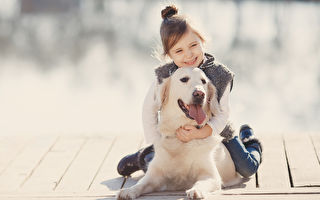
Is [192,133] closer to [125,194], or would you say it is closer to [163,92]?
[163,92]

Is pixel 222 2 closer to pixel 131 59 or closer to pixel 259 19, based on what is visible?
pixel 259 19

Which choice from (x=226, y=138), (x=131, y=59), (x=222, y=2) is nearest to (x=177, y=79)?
(x=226, y=138)

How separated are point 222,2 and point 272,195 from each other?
12973 mm

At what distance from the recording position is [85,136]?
16.4 feet

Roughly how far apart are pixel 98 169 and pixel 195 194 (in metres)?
1.07

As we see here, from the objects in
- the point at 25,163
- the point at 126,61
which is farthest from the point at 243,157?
the point at 126,61

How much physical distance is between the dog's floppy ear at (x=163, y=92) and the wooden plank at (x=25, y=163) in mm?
983

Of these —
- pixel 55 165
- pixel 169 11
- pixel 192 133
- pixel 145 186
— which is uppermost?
pixel 169 11

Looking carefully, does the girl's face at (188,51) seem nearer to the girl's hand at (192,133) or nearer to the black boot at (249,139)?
Result: the girl's hand at (192,133)

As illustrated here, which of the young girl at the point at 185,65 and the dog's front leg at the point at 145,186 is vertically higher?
the young girl at the point at 185,65

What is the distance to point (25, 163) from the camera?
4.39 metres

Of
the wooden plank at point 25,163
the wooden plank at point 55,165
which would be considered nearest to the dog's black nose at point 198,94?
the wooden plank at point 55,165

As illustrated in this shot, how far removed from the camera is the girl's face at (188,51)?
12.1ft

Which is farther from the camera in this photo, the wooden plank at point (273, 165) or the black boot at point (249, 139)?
the black boot at point (249, 139)
